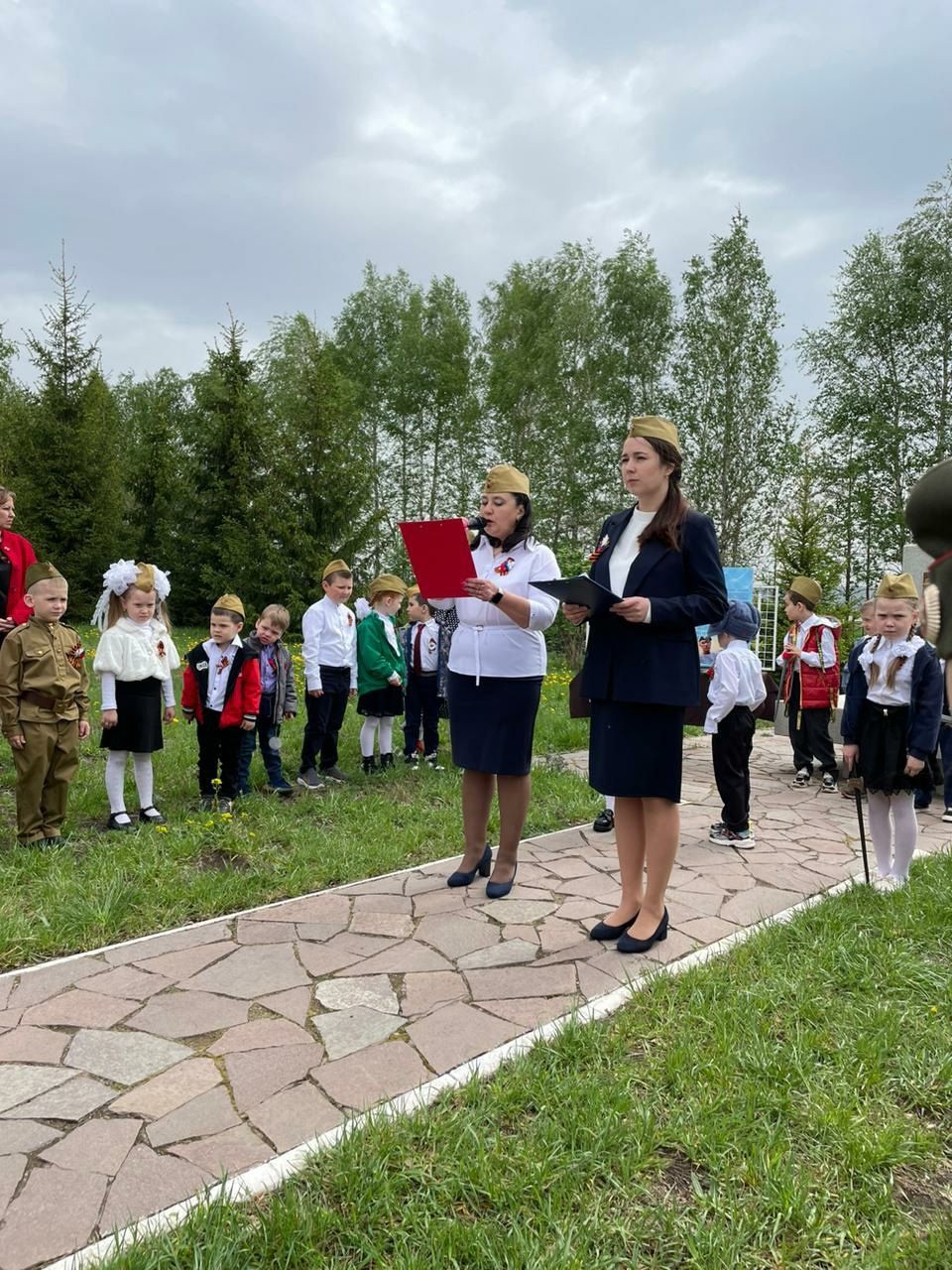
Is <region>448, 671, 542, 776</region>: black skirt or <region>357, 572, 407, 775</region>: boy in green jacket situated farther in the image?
<region>357, 572, 407, 775</region>: boy in green jacket

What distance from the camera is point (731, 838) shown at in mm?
5680

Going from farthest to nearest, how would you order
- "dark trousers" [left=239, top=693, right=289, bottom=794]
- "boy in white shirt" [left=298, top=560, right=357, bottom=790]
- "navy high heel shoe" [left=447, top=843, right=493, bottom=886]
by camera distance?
1. "boy in white shirt" [left=298, top=560, right=357, bottom=790]
2. "dark trousers" [left=239, top=693, right=289, bottom=794]
3. "navy high heel shoe" [left=447, top=843, right=493, bottom=886]

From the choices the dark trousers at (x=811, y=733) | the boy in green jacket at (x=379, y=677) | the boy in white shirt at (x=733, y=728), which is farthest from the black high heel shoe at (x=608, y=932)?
the dark trousers at (x=811, y=733)

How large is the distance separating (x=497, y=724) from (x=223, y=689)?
2.58m

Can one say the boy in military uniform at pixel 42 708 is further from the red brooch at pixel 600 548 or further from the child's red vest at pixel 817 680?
the child's red vest at pixel 817 680

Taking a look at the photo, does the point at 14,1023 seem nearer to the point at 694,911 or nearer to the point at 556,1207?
the point at 556,1207

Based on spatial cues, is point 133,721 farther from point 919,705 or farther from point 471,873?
point 919,705

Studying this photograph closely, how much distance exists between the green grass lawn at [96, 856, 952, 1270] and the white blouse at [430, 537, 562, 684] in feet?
5.32

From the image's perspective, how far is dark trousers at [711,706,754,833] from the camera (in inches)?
222

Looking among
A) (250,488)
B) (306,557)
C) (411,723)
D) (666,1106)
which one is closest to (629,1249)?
(666,1106)

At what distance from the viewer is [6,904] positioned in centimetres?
400

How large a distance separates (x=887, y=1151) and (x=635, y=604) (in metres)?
1.90

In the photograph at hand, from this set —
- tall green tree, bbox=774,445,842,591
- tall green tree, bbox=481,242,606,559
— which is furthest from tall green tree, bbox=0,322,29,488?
tall green tree, bbox=774,445,842,591

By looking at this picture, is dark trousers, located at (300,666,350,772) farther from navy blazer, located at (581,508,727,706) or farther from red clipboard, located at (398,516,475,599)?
navy blazer, located at (581,508,727,706)
